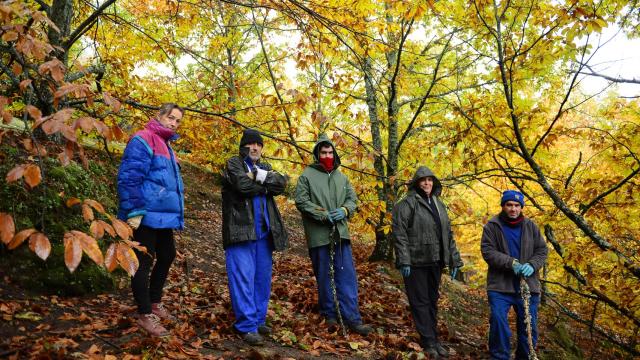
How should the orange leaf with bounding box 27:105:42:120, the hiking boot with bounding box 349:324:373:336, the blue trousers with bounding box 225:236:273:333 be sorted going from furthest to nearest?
the hiking boot with bounding box 349:324:373:336 → the blue trousers with bounding box 225:236:273:333 → the orange leaf with bounding box 27:105:42:120

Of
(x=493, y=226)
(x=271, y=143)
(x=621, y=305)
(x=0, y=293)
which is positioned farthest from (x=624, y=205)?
(x=0, y=293)

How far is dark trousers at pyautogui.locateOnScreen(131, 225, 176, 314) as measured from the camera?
152 inches

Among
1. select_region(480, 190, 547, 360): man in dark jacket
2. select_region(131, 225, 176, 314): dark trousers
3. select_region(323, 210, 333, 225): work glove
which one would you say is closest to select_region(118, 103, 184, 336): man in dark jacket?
select_region(131, 225, 176, 314): dark trousers

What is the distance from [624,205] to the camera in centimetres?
611

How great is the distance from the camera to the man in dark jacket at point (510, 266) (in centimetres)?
482

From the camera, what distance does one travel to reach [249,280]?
4445 mm

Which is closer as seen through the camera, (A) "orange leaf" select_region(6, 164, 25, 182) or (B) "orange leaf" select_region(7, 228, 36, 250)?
(B) "orange leaf" select_region(7, 228, 36, 250)

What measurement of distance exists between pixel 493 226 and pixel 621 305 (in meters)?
2.96

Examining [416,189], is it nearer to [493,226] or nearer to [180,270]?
[493,226]

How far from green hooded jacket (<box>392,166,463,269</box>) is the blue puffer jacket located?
8.39 ft

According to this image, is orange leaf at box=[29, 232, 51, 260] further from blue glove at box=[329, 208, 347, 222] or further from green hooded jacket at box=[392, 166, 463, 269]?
green hooded jacket at box=[392, 166, 463, 269]

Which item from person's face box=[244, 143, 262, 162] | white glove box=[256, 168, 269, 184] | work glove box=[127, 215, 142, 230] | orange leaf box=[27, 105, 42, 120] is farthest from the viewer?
person's face box=[244, 143, 262, 162]

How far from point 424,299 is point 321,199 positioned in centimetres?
173

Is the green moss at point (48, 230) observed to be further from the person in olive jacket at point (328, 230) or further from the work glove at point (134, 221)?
the person in olive jacket at point (328, 230)
